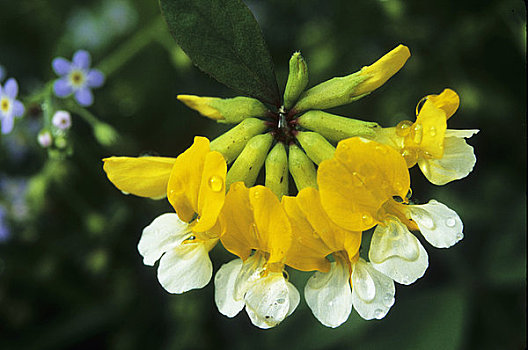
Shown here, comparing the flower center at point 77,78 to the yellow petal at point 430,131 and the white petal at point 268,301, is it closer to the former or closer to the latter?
the white petal at point 268,301

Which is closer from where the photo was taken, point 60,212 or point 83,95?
point 83,95

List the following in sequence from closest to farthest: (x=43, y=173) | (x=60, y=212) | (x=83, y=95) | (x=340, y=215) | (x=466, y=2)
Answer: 1. (x=340, y=215)
2. (x=83, y=95)
3. (x=43, y=173)
4. (x=466, y=2)
5. (x=60, y=212)

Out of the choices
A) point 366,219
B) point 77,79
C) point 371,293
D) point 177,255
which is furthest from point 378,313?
point 77,79

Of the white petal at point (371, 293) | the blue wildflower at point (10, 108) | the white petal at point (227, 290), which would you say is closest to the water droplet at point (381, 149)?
the white petal at point (371, 293)

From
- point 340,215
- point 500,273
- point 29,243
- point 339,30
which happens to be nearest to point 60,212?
point 29,243

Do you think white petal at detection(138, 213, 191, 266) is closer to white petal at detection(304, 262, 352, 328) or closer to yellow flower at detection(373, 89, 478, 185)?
white petal at detection(304, 262, 352, 328)

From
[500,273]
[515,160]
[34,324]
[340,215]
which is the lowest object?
[500,273]

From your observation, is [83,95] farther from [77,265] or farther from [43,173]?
[77,265]

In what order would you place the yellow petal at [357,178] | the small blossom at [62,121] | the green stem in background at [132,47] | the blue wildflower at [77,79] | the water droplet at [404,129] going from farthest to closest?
the green stem in background at [132,47] → the blue wildflower at [77,79] → the small blossom at [62,121] → the water droplet at [404,129] → the yellow petal at [357,178]
